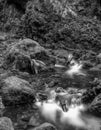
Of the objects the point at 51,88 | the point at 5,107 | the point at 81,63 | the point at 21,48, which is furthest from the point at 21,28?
the point at 5,107

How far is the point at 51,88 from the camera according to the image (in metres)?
14.1

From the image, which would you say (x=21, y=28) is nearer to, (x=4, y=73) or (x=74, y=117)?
(x=4, y=73)

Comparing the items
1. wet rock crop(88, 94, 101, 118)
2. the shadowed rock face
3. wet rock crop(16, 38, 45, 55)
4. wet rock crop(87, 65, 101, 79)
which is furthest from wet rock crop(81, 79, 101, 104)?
the shadowed rock face

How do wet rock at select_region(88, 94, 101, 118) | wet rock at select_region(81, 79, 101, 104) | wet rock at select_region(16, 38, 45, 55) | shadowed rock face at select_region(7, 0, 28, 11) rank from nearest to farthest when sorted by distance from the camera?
1. wet rock at select_region(88, 94, 101, 118)
2. wet rock at select_region(81, 79, 101, 104)
3. wet rock at select_region(16, 38, 45, 55)
4. shadowed rock face at select_region(7, 0, 28, 11)

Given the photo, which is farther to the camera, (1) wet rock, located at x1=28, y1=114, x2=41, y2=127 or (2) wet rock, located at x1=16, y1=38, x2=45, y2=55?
(2) wet rock, located at x1=16, y1=38, x2=45, y2=55

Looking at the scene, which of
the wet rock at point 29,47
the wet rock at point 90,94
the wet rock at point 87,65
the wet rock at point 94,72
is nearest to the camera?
the wet rock at point 90,94

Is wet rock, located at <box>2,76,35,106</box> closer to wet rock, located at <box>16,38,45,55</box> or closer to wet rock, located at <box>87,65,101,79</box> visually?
wet rock, located at <box>87,65,101,79</box>

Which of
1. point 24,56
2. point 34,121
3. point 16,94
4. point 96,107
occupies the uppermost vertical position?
point 24,56

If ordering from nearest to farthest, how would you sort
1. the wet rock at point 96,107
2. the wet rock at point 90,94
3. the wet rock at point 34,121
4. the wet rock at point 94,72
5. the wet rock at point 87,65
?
1. the wet rock at point 34,121
2. the wet rock at point 96,107
3. the wet rock at point 90,94
4. the wet rock at point 94,72
5. the wet rock at point 87,65

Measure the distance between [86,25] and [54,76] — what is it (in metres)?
12.0

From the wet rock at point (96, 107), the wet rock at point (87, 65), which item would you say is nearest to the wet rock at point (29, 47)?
the wet rock at point (87, 65)

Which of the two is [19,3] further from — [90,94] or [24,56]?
[90,94]

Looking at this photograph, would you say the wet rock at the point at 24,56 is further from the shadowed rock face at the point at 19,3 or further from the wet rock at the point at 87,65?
the shadowed rock face at the point at 19,3

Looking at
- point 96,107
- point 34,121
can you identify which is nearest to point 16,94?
point 34,121
